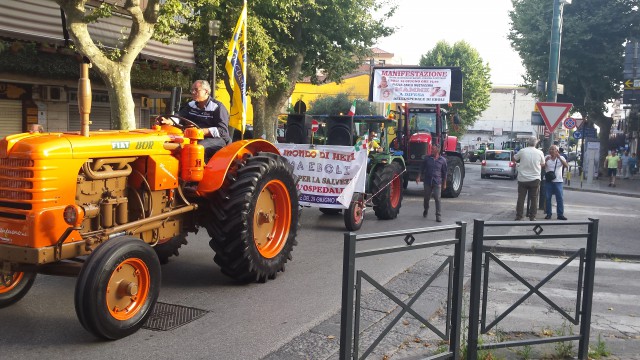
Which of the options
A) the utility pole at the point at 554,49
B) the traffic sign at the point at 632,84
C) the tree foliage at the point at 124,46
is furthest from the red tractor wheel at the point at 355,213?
the traffic sign at the point at 632,84

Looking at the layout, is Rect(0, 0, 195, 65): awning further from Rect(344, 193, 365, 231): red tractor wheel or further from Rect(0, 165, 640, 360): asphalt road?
Rect(0, 165, 640, 360): asphalt road

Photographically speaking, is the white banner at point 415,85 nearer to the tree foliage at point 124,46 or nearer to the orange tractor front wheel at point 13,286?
the tree foliage at point 124,46

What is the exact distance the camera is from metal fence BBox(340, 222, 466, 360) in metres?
3.46

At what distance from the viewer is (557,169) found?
13.0 metres

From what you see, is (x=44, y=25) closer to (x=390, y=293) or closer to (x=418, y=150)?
(x=418, y=150)

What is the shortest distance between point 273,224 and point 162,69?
11802 millimetres

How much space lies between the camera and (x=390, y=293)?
392 cm

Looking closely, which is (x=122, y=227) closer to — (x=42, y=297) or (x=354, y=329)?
(x=42, y=297)

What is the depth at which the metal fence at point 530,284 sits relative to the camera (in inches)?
170

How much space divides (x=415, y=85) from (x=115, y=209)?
1269cm

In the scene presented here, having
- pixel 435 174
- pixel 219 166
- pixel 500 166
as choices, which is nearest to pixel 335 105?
pixel 500 166

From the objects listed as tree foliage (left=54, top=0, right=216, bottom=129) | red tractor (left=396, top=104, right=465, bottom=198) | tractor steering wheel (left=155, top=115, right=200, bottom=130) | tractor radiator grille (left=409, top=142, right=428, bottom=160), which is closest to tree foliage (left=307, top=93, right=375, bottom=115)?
red tractor (left=396, top=104, right=465, bottom=198)

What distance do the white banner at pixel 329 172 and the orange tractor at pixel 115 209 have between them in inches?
144

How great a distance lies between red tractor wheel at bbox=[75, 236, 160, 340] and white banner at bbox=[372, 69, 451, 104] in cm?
1272
